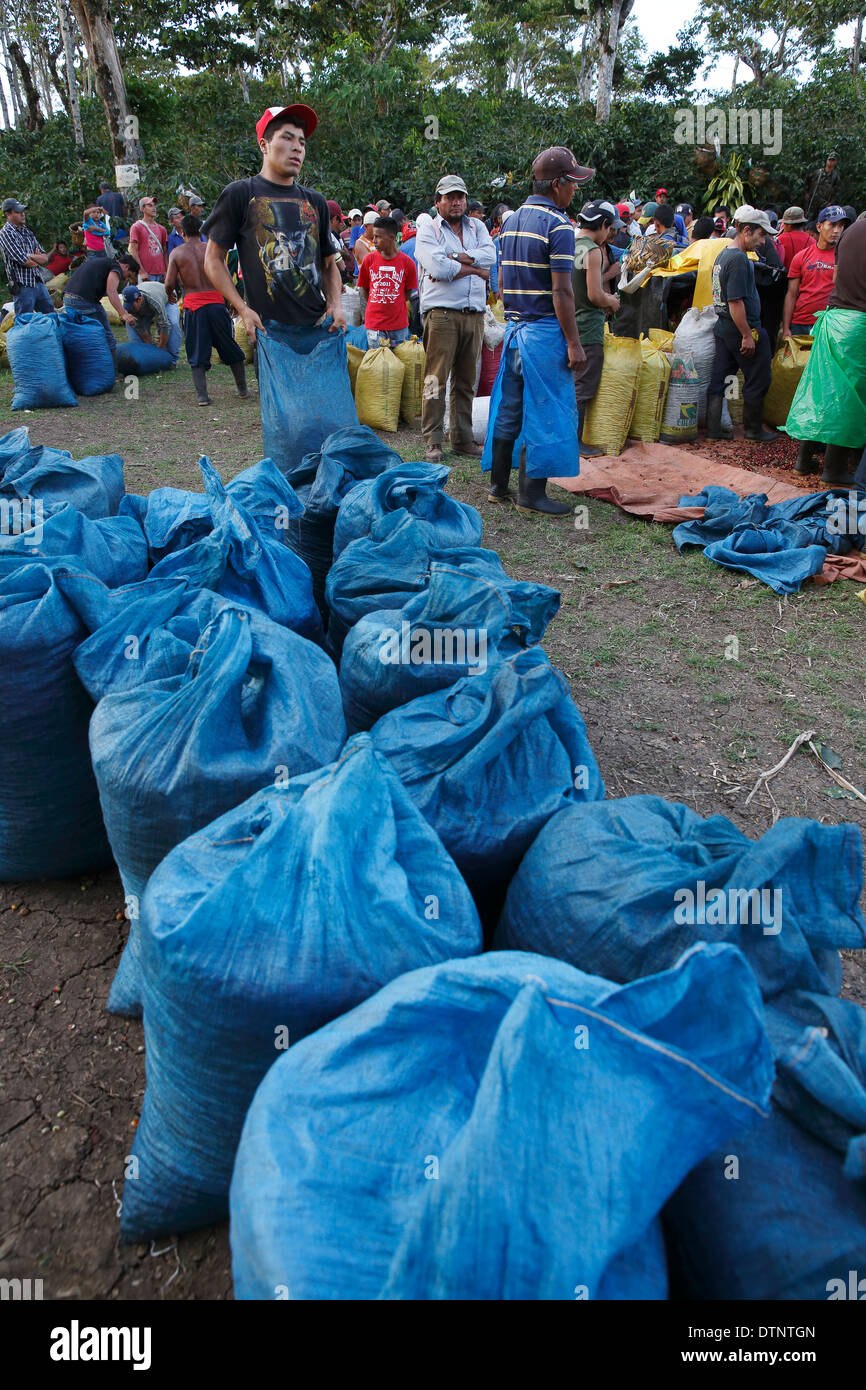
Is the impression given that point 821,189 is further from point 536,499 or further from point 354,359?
point 536,499

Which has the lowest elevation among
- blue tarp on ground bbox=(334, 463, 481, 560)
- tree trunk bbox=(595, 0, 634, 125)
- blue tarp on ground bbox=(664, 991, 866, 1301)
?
blue tarp on ground bbox=(664, 991, 866, 1301)

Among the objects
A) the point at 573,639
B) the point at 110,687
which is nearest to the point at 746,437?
the point at 573,639

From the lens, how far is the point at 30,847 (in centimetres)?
210

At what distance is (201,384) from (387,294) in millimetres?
1895

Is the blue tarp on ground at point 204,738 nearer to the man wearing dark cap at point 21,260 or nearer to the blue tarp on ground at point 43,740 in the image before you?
the blue tarp on ground at point 43,740

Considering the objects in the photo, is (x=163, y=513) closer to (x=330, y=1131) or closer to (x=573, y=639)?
(x=573, y=639)

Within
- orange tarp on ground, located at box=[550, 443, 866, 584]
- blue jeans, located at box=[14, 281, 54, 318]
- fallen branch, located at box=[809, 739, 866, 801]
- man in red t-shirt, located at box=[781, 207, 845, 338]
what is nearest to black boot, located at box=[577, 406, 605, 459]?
orange tarp on ground, located at box=[550, 443, 866, 584]

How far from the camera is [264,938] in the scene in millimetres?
1104

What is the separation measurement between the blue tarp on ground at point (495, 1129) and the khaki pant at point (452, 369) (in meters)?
5.18

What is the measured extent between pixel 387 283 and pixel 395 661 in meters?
5.69

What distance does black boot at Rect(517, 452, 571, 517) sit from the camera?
5.02m

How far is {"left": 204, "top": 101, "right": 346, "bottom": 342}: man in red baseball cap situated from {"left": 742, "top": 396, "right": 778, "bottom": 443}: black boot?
12.2ft

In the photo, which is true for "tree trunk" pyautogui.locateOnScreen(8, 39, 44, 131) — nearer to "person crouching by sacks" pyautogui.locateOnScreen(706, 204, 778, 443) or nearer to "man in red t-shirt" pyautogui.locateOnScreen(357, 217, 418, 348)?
"man in red t-shirt" pyautogui.locateOnScreen(357, 217, 418, 348)

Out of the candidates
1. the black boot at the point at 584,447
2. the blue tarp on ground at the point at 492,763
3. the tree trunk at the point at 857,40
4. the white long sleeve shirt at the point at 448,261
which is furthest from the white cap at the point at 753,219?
the tree trunk at the point at 857,40
